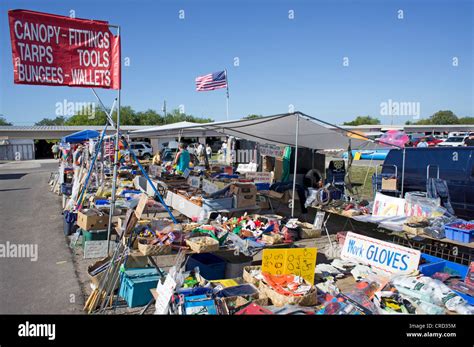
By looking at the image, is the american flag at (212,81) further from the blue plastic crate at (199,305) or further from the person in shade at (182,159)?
the blue plastic crate at (199,305)

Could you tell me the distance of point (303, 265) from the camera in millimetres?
4531

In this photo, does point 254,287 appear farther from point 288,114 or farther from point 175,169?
point 175,169

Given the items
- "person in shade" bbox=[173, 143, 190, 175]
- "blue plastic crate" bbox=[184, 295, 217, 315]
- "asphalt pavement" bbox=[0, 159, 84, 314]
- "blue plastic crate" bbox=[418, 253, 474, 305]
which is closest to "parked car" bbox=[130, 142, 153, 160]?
"person in shade" bbox=[173, 143, 190, 175]

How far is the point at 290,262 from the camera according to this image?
448 centimetres

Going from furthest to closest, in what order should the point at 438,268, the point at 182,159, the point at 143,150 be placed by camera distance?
the point at 143,150, the point at 182,159, the point at 438,268

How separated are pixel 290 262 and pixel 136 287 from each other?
6.84ft

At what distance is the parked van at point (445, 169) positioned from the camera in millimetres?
8492

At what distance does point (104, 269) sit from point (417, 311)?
3.99 meters

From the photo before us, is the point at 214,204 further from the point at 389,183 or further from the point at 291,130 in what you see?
the point at 389,183

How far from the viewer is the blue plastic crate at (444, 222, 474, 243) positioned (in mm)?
5609

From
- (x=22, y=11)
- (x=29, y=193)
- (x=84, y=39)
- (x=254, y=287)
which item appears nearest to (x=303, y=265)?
(x=254, y=287)

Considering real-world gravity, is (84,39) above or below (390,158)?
above
